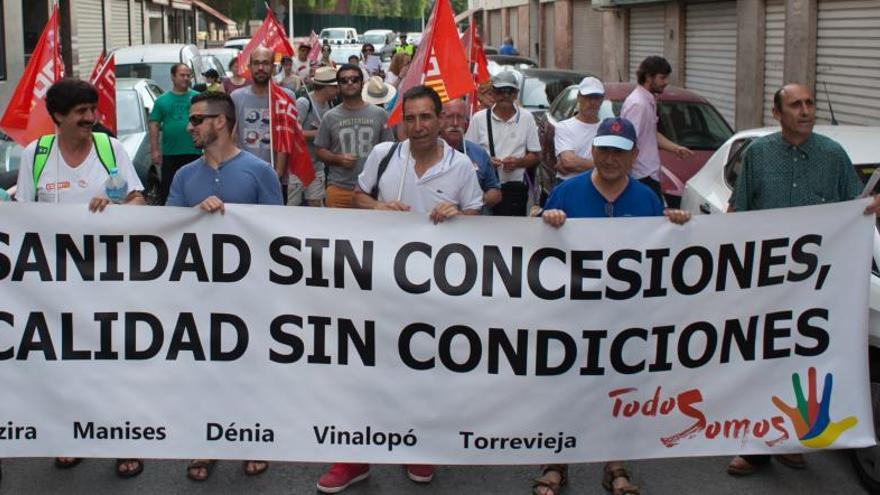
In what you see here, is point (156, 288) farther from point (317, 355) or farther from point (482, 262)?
point (482, 262)

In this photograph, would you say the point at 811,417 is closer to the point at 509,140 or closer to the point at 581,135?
the point at 581,135

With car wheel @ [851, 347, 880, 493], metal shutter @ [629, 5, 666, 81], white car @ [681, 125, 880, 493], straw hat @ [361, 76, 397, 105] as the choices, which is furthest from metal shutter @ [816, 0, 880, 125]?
car wheel @ [851, 347, 880, 493]

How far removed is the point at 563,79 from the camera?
57.2 feet

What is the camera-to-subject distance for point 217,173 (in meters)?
5.42

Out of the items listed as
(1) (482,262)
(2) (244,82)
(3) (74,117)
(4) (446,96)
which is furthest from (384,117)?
(2) (244,82)

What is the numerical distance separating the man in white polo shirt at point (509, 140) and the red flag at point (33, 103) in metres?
3.02

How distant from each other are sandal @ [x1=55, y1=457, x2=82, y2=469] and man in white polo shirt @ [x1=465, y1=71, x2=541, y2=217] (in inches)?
147

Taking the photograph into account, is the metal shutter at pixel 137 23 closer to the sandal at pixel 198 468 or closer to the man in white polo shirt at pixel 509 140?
the man in white polo shirt at pixel 509 140

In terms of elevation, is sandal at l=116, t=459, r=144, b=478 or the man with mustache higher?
the man with mustache

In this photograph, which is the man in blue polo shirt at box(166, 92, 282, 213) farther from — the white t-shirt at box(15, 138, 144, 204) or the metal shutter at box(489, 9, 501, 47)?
the metal shutter at box(489, 9, 501, 47)

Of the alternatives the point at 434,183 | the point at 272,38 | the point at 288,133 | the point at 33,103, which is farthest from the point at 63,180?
the point at 272,38

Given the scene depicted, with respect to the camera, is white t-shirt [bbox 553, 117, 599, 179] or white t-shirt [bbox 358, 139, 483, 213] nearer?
white t-shirt [bbox 358, 139, 483, 213]

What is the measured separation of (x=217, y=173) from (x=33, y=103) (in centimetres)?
179

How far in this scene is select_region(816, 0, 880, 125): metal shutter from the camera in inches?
589
